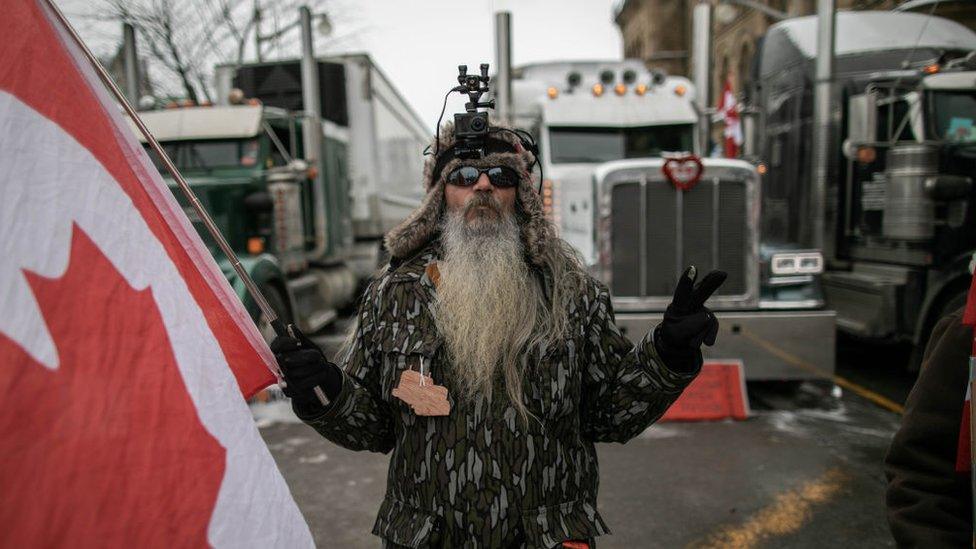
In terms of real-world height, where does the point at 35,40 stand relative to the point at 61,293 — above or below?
above

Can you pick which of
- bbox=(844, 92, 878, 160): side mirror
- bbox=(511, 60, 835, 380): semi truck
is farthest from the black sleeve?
bbox=(844, 92, 878, 160): side mirror

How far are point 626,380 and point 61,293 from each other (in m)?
1.31

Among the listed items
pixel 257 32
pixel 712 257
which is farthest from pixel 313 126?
pixel 257 32

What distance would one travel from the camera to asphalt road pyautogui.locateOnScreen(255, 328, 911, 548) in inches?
145

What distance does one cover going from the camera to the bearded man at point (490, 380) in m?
1.69

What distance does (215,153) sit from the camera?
7.64 m

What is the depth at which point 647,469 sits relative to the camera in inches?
181

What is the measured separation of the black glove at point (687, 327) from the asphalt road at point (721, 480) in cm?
220

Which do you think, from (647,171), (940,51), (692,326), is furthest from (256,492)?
(940,51)

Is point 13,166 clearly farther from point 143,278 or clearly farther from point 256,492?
point 256,492

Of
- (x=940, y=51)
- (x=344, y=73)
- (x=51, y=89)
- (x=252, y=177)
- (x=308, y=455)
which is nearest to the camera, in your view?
(x=51, y=89)

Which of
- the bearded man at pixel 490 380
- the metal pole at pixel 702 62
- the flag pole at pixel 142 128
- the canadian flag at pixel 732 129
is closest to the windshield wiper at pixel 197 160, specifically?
the metal pole at pixel 702 62

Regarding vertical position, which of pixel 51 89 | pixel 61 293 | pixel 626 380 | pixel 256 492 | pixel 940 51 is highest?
pixel 940 51

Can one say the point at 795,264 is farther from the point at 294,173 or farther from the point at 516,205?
the point at 294,173
